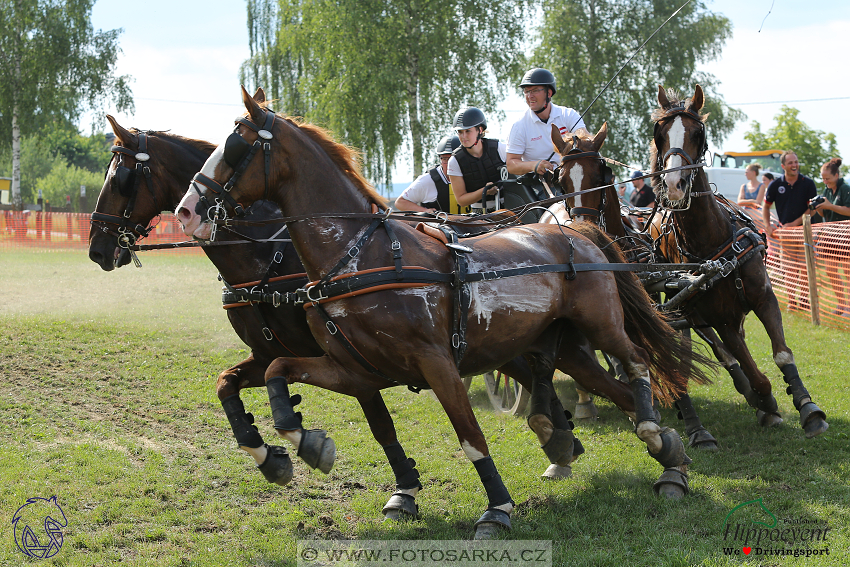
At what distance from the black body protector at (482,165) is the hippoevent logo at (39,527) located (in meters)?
4.24

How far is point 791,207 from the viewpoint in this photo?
10.8 meters

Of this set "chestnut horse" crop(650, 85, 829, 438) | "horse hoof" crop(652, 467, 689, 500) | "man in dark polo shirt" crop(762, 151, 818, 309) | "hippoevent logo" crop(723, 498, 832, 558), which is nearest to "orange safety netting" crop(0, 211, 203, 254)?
"man in dark polo shirt" crop(762, 151, 818, 309)

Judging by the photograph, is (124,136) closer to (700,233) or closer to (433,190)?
(433,190)

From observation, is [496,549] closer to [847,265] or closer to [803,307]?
[847,265]

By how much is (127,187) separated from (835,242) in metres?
9.72

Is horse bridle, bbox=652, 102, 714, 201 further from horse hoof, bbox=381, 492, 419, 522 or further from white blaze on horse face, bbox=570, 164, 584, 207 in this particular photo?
horse hoof, bbox=381, 492, 419, 522

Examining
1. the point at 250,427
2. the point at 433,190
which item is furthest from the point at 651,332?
the point at 433,190

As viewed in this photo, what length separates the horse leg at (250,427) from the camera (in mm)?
4211

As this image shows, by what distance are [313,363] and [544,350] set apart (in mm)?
1593

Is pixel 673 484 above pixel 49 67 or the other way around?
the other way around

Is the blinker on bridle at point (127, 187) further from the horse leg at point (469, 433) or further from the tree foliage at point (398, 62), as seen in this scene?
the tree foliage at point (398, 62)

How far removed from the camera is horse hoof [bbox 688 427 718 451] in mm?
5461

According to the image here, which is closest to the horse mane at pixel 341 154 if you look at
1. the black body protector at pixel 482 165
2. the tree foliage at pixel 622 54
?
the black body protector at pixel 482 165

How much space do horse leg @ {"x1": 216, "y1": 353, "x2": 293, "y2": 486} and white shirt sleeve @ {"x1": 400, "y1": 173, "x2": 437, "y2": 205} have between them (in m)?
3.20
